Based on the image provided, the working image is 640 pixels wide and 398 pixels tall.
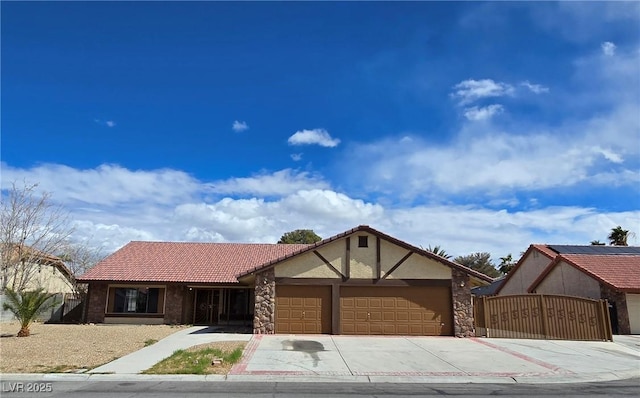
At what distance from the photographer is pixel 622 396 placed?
9.86 m

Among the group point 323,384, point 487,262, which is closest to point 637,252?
point 323,384

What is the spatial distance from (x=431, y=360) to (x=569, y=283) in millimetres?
16793

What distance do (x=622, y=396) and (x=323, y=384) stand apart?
669cm

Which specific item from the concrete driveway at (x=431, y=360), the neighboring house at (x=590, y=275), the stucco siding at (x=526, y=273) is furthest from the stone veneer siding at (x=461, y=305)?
the stucco siding at (x=526, y=273)

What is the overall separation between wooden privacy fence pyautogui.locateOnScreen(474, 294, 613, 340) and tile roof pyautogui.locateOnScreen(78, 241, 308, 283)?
1376cm

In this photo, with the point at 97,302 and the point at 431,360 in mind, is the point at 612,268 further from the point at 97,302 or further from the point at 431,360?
the point at 97,302

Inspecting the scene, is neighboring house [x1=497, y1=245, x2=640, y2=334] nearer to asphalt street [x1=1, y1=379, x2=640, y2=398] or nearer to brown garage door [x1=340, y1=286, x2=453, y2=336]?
brown garage door [x1=340, y1=286, x2=453, y2=336]

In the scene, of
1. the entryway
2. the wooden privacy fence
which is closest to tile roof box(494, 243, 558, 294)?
the wooden privacy fence

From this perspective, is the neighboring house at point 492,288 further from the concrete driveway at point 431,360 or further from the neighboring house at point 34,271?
the neighboring house at point 34,271

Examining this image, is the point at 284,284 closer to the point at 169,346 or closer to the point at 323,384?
the point at 169,346

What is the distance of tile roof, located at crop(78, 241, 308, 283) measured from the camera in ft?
84.3

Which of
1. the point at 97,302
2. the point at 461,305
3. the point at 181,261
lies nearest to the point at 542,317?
the point at 461,305

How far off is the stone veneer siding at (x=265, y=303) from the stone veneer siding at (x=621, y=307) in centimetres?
1725

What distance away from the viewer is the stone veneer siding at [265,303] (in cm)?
2019
